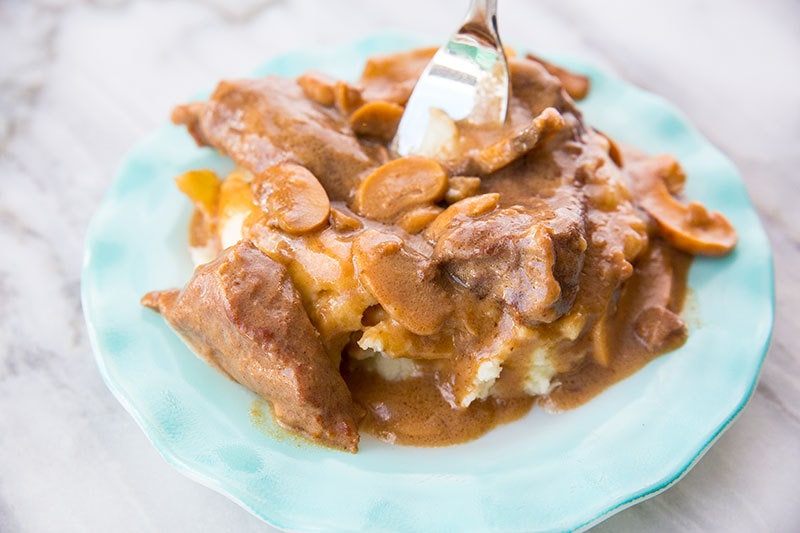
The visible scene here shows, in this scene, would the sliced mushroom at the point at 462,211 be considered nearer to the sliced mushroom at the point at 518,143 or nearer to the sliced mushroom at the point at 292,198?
the sliced mushroom at the point at 518,143

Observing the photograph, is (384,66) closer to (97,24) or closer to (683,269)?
(683,269)

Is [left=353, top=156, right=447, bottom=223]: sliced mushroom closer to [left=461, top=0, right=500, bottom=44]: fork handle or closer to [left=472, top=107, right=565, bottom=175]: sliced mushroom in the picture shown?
[left=472, top=107, right=565, bottom=175]: sliced mushroom

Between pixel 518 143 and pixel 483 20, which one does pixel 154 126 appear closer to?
pixel 483 20

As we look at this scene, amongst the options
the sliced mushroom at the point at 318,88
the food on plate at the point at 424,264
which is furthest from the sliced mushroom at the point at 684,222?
the sliced mushroom at the point at 318,88

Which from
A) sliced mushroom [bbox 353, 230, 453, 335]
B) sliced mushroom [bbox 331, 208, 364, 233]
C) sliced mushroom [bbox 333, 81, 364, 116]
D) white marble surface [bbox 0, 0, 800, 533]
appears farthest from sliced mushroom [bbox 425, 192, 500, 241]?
white marble surface [bbox 0, 0, 800, 533]

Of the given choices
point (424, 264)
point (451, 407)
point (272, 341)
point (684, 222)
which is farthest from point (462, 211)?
point (684, 222)

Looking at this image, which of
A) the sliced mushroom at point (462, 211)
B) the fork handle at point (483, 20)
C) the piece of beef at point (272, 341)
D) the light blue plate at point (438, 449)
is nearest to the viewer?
the light blue plate at point (438, 449)
